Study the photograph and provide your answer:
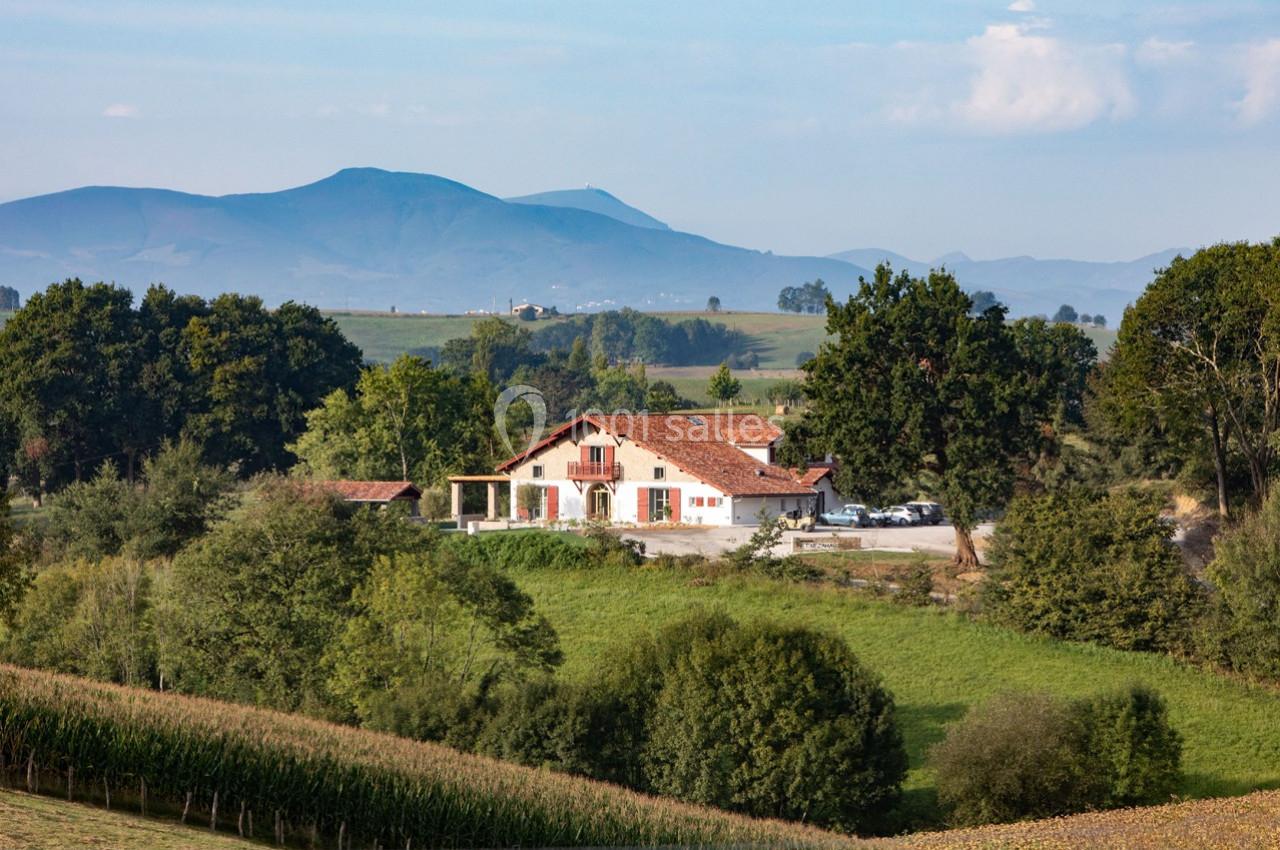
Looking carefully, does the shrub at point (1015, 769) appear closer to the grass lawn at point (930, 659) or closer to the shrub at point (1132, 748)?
the shrub at point (1132, 748)

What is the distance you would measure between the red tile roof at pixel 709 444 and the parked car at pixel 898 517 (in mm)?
3934

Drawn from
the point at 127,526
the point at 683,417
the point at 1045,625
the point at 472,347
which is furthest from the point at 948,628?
the point at 472,347

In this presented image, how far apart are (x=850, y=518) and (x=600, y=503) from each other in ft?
36.6

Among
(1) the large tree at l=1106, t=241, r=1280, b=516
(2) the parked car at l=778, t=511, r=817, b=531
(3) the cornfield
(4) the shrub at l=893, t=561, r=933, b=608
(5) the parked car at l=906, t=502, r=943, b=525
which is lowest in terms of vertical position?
(5) the parked car at l=906, t=502, r=943, b=525

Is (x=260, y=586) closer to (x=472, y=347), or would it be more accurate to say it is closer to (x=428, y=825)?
(x=428, y=825)

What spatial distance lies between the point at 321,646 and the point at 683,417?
41.9 meters

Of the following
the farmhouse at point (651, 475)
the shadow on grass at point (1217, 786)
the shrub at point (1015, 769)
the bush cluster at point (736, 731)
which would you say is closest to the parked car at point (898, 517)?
the farmhouse at point (651, 475)

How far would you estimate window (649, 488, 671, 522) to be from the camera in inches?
2630

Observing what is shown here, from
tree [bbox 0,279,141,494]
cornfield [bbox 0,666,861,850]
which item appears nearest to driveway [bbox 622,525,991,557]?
cornfield [bbox 0,666,861,850]

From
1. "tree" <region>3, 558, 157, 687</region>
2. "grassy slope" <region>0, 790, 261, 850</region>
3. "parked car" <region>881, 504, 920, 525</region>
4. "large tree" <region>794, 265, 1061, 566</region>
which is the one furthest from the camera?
"parked car" <region>881, 504, 920, 525</region>

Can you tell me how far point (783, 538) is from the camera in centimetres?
5697

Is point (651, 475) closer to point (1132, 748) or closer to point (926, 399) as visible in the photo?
point (926, 399)

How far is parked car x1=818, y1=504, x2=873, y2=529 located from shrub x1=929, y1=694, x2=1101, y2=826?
130 ft

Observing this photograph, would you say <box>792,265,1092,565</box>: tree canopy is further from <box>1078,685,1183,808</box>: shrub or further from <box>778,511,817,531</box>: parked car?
<box>1078,685,1183,808</box>: shrub
